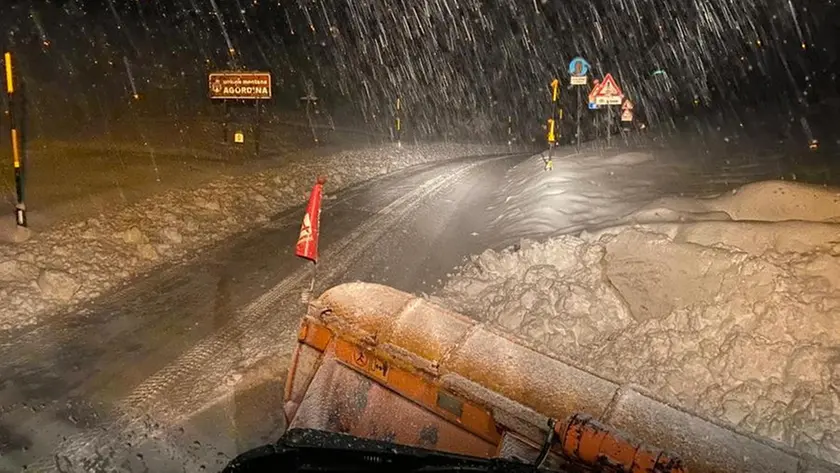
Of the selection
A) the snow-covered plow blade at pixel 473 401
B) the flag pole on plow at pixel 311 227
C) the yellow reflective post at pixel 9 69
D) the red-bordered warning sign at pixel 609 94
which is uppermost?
the yellow reflective post at pixel 9 69

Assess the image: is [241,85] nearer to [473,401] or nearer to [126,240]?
[126,240]

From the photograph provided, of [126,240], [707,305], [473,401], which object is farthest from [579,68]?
[473,401]

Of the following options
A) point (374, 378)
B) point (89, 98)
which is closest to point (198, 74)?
point (89, 98)

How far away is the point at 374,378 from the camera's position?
4.08 metres

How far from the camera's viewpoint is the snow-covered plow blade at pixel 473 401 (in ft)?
9.91

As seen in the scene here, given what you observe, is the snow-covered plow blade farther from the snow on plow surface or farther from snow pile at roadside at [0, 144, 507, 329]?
snow pile at roadside at [0, 144, 507, 329]

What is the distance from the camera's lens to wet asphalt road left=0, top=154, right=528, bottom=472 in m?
4.86

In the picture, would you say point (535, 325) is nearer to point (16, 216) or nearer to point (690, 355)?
point (690, 355)

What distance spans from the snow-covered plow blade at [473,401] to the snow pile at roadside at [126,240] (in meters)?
4.37

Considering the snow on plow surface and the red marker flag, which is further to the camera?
the red marker flag

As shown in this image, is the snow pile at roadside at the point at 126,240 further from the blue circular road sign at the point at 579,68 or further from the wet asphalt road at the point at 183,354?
the blue circular road sign at the point at 579,68

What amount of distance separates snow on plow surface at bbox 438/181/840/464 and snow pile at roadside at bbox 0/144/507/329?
4287mm

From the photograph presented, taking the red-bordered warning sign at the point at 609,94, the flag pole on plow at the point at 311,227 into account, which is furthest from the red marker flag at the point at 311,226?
the red-bordered warning sign at the point at 609,94

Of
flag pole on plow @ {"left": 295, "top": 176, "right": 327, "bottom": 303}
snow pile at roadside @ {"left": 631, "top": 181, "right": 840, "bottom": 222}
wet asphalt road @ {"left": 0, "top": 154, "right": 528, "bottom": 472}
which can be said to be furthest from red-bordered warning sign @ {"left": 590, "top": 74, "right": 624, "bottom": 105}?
flag pole on plow @ {"left": 295, "top": 176, "right": 327, "bottom": 303}
